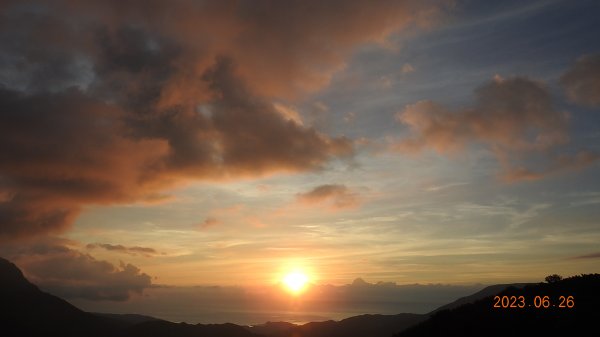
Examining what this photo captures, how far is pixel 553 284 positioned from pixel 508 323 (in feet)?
60.0

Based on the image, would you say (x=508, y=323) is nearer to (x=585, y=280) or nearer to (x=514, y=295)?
(x=514, y=295)

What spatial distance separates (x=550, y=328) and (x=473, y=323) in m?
10.7

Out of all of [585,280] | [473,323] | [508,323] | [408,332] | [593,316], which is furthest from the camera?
[408,332]

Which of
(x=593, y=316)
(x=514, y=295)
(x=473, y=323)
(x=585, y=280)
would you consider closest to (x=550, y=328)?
(x=593, y=316)

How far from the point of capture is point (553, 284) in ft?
191

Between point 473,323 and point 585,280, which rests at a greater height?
point 585,280

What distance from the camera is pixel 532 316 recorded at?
147ft

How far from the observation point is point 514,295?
181ft

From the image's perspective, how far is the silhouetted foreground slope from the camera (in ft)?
130

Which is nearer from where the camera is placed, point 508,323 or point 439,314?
point 508,323

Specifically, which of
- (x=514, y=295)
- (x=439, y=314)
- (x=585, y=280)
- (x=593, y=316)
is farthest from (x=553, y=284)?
(x=593, y=316)

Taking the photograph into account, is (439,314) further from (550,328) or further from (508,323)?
(550,328)

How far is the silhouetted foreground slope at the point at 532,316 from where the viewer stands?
39.5m

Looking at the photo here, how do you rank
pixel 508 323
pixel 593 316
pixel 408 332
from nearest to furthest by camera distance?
pixel 593 316
pixel 508 323
pixel 408 332
